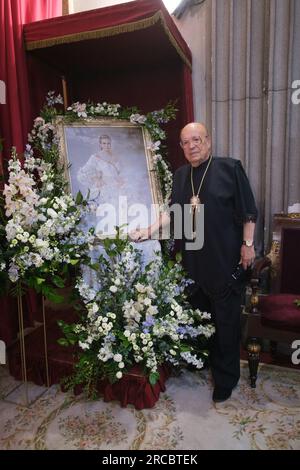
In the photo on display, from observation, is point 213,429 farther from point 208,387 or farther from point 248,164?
point 248,164

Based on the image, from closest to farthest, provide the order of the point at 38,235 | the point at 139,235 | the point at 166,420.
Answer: the point at 38,235, the point at 166,420, the point at 139,235

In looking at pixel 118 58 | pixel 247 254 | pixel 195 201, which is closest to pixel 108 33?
Answer: pixel 118 58

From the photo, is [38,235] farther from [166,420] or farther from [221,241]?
[166,420]

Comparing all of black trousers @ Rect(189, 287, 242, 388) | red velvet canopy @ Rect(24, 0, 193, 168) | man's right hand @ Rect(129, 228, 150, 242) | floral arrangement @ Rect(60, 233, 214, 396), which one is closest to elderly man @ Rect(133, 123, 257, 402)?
black trousers @ Rect(189, 287, 242, 388)

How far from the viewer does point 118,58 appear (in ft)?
10.1

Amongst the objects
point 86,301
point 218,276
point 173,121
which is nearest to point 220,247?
point 218,276

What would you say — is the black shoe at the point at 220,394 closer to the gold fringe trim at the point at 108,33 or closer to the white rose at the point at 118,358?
the white rose at the point at 118,358

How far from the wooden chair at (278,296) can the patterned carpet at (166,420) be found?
28 centimetres

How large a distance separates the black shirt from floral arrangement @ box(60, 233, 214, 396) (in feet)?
0.73

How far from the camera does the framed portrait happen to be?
105 inches

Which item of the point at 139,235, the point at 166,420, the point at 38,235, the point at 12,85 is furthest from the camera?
the point at 12,85

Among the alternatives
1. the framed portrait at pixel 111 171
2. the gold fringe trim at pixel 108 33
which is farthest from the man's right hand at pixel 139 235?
the gold fringe trim at pixel 108 33

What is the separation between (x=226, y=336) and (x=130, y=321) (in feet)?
2.13

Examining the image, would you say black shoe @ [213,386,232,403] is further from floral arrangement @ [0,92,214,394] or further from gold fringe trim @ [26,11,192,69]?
gold fringe trim @ [26,11,192,69]
